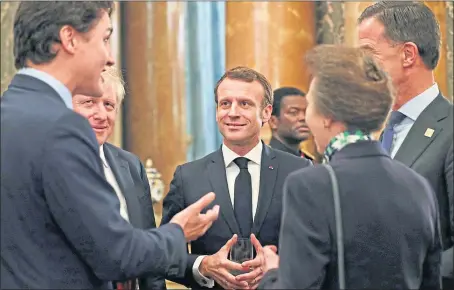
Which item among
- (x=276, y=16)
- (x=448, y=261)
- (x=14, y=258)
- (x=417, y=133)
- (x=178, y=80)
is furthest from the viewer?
(x=178, y=80)

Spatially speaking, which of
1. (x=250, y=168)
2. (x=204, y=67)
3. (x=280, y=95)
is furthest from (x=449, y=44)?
(x=250, y=168)

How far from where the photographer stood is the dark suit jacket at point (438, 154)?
3.04 metres

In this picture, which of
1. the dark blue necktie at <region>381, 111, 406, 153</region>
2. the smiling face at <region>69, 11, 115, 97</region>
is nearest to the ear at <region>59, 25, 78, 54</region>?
the smiling face at <region>69, 11, 115, 97</region>

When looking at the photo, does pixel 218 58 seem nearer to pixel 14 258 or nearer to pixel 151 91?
pixel 151 91

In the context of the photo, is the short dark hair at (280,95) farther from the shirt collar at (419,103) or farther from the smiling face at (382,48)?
the shirt collar at (419,103)

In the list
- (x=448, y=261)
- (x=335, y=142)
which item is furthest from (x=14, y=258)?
(x=448, y=261)

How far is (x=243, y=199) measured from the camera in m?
3.88

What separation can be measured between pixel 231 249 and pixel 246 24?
126 inches

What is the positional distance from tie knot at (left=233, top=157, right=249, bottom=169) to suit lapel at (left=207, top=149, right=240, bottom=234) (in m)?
0.07

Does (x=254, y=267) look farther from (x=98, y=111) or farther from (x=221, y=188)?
(x=98, y=111)

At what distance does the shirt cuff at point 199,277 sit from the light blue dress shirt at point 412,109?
984 mm

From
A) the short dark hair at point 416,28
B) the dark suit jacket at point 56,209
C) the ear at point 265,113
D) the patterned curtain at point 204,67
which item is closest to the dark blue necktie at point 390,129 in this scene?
the short dark hair at point 416,28

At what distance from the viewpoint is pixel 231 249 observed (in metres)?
3.40

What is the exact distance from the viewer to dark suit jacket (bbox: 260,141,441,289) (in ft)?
8.24
